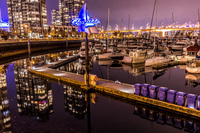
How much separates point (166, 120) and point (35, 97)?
11664 millimetres

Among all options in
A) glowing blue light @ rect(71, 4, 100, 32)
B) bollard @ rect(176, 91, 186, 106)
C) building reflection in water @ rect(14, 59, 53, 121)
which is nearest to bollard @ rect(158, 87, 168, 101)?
bollard @ rect(176, 91, 186, 106)

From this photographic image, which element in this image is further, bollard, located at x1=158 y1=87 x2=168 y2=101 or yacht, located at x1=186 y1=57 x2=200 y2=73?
yacht, located at x1=186 y1=57 x2=200 y2=73

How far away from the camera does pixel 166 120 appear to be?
11.2 meters

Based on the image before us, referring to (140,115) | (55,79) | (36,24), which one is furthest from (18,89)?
(36,24)

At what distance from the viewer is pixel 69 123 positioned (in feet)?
36.8

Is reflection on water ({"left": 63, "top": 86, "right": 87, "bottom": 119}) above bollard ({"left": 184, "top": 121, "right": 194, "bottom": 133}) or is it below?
above

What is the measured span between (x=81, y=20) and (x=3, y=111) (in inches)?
377

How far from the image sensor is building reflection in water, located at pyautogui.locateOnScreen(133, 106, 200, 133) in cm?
1033

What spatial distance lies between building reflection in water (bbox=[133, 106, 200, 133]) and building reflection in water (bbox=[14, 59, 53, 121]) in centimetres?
701

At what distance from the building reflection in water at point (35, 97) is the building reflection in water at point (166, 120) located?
701 centimetres

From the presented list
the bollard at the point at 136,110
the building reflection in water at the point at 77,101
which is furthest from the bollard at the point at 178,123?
the building reflection in water at the point at 77,101

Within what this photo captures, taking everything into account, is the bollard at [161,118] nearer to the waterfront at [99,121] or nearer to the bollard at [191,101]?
the waterfront at [99,121]

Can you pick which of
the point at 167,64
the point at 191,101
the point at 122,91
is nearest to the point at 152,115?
the point at 191,101

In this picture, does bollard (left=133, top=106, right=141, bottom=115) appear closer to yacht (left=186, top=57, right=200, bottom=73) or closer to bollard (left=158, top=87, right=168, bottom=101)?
bollard (left=158, top=87, right=168, bottom=101)
